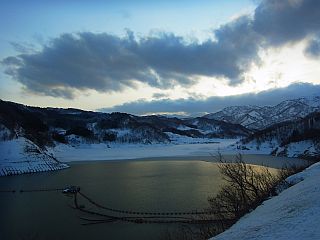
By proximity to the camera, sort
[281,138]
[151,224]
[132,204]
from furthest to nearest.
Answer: [281,138] → [132,204] → [151,224]

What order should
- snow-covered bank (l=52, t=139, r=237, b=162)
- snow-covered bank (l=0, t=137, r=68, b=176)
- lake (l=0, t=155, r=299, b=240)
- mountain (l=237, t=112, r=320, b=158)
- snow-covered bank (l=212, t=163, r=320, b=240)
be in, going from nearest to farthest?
snow-covered bank (l=212, t=163, r=320, b=240) < lake (l=0, t=155, r=299, b=240) < snow-covered bank (l=0, t=137, r=68, b=176) < mountain (l=237, t=112, r=320, b=158) < snow-covered bank (l=52, t=139, r=237, b=162)

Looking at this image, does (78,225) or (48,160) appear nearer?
(78,225)

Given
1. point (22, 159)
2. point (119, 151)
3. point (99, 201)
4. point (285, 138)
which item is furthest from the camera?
point (119, 151)

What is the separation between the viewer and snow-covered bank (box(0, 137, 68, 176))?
6869 centimetres

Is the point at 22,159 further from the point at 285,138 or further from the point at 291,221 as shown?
the point at 285,138

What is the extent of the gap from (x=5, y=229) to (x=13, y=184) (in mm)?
27243

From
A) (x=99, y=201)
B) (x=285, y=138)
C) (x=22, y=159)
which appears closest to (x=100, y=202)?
(x=99, y=201)

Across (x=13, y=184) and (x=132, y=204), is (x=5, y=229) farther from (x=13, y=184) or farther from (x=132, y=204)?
(x=13, y=184)

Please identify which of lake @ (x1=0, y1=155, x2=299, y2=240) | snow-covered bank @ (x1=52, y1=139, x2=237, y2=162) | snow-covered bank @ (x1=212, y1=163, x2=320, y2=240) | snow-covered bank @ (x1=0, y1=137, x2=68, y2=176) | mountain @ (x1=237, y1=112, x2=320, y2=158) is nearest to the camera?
snow-covered bank @ (x1=212, y1=163, x2=320, y2=240)

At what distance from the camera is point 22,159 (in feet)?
238

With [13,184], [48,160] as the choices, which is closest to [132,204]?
[13,184]

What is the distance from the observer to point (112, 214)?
30688mm

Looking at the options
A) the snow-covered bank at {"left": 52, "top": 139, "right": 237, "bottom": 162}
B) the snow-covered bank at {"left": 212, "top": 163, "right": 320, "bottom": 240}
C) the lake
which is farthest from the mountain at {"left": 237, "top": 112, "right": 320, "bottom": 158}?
the snow-covered bank at {"left": 212, "top": 163, "right": 320, "bottom": 240}

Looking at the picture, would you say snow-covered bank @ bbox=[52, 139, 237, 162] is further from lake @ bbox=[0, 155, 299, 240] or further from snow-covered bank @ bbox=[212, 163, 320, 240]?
snow-covered bank @ bbox=[212, 163, 320, 240]
